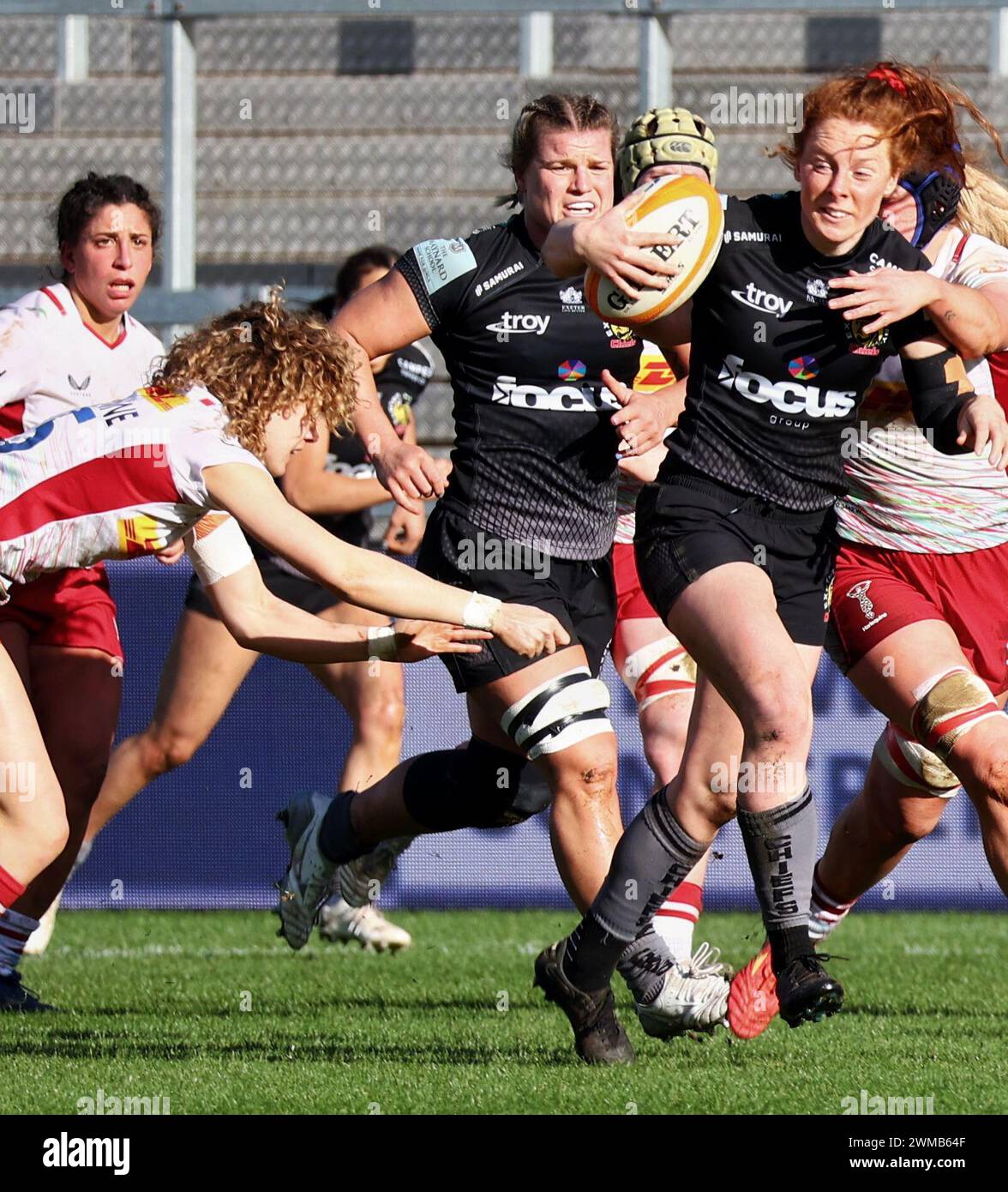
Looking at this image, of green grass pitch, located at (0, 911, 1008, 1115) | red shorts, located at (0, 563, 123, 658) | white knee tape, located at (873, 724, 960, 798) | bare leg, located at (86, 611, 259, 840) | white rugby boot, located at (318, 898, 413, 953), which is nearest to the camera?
green grass pitch, located at (0, 911, 1008, 1115)

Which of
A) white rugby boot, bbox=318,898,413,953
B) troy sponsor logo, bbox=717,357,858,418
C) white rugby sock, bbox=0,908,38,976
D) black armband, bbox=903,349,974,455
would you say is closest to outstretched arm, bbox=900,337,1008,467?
black armband, bbox=903,349,974,455

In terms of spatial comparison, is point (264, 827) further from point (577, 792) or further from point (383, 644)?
point (383, 644)

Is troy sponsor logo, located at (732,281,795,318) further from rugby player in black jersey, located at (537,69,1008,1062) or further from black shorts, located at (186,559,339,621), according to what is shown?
black shorts, located at (186,559,339,621)

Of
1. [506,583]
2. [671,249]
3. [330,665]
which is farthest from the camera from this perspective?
[330,665]

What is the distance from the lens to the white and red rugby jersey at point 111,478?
457 centimetres

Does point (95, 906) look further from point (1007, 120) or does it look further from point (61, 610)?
point (1007, 120)

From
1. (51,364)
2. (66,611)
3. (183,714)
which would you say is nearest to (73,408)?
(51,364)

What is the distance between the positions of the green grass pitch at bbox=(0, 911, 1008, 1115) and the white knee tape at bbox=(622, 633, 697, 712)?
2.64 ft

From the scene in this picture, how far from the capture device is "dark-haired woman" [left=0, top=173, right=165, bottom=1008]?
595 centimetres

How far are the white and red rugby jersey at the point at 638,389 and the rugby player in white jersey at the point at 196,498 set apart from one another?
1.72 m

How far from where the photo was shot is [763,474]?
15.9 ft

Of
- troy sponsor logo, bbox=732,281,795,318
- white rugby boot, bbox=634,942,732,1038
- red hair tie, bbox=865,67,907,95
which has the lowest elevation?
white rugby boot, bbox=634,942,732,1038

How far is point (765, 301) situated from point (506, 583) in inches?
39.8
